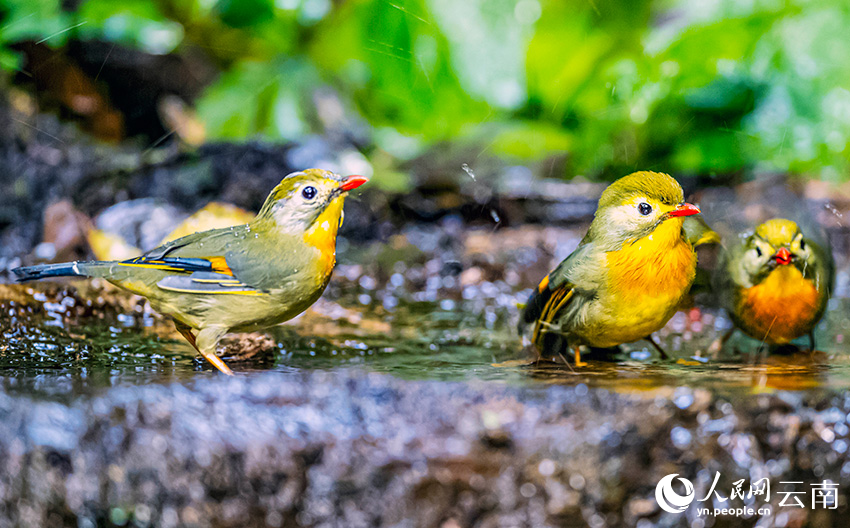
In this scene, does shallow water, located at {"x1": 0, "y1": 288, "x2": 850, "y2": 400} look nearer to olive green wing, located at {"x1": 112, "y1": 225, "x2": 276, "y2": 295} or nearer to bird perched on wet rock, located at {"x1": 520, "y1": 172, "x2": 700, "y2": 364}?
bird perched on wet rock, located at {"x1": 520, "y1": 172, "x2": 700, "y2": 364}

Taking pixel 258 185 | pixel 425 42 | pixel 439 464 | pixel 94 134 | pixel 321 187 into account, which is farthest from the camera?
pixel 94 134

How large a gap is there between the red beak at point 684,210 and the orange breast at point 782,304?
2.06ft

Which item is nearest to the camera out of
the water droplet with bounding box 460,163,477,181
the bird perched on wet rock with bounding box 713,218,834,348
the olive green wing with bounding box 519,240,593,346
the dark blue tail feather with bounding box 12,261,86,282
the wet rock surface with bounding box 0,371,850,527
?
the wet rock surface with bounding box 0,371,850,527

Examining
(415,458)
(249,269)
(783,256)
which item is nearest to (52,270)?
(249,269)

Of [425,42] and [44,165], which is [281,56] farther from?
[44,165]

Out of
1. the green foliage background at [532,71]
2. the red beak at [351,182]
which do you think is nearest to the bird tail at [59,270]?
the red beak at [351,182]

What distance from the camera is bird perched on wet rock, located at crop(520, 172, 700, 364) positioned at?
7.27 ft

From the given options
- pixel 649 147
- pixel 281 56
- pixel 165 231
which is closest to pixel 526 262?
pixel 649 147

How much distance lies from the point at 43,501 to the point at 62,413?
24cm

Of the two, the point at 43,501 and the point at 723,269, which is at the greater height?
the point at 723,269

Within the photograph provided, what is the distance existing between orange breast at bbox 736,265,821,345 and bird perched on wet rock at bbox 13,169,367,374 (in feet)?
5.12

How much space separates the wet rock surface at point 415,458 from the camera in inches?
71.0

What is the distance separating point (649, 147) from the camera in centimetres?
577
